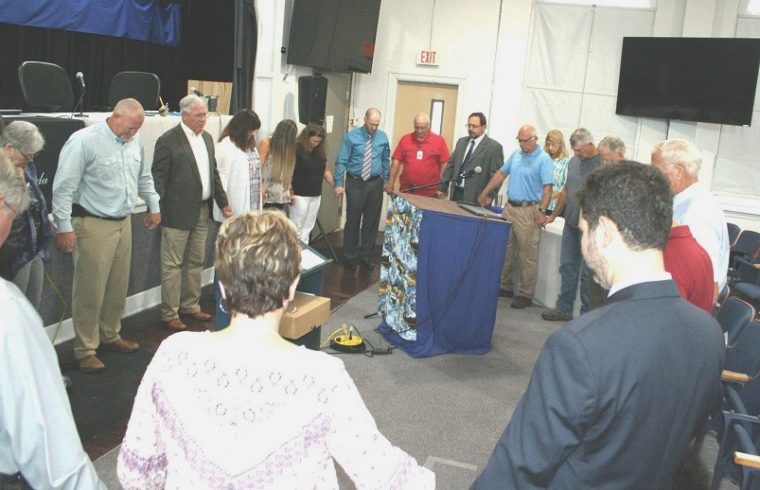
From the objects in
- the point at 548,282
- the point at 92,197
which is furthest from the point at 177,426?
the point at 548,282

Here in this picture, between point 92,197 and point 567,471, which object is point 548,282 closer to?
point 92,197

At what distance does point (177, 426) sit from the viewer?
4.68ft

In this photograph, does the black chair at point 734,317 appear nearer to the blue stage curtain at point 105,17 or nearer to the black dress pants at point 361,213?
the black dress pants at point 361,213

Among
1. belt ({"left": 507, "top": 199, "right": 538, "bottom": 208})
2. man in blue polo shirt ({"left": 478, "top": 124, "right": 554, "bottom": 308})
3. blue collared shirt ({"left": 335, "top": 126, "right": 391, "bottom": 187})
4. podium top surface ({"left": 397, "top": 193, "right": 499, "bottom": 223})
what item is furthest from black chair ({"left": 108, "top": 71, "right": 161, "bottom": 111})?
belt ({"left": 507, "top": 199, "right": 538, "bottom": 208})

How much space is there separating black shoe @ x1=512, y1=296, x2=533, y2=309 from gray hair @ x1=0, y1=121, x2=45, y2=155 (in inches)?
169

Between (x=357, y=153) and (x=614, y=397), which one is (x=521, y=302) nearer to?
(x=357, y=153)

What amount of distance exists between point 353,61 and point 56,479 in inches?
299

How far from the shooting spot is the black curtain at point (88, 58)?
25.5 ft

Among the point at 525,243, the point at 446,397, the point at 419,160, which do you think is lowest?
the point at 446,397

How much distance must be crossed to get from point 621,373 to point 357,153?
6165 millimetres

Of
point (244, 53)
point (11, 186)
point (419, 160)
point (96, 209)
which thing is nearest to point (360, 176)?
point (419, 160)

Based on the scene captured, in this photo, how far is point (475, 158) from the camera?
724cm

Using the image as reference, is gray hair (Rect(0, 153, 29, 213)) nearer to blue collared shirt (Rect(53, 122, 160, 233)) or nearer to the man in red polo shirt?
blue collared shirt (Rect(53, 122, 160, 233))

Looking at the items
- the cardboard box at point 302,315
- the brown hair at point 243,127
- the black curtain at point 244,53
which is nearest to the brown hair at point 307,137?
the black curtain at point 244,53
